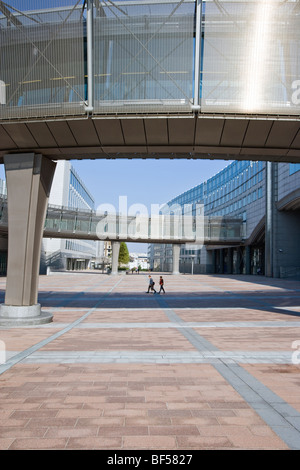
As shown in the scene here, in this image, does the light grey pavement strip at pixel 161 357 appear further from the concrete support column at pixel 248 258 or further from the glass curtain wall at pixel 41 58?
the concrete support column at pixel 248 258

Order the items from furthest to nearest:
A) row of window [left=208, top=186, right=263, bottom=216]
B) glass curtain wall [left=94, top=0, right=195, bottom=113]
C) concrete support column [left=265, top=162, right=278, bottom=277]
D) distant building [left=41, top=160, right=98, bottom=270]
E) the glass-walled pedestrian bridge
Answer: distant building [left=41, top=160, right=98, bottom=270] < row of window [left=208, top=186, right=263, bottom=216] < the glass-walled pedestrian bridge < concrete support column [left=265, top=162, right=278, bottom=277] < glass curtain wall [left=94, top=0, right=195, bottom=113]

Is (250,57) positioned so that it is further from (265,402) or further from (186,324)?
(265,402)

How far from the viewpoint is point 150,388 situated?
574cm

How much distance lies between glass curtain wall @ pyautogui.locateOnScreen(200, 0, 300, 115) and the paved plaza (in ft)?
22.1

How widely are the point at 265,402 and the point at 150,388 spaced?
177 centimetres

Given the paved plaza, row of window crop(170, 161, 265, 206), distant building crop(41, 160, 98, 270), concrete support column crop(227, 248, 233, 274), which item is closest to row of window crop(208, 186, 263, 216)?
row of window crop(170, 161, 265, 206)

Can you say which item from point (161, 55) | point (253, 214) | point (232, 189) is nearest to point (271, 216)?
point (253, 214)

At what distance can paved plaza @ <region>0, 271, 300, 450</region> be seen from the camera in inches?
161

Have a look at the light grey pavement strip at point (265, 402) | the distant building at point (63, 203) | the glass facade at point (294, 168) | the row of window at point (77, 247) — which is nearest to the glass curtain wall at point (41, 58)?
the light grey pavement strip at point (265, 402)

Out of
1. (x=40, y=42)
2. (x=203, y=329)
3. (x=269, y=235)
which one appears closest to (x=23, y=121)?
(x=40, y=42)

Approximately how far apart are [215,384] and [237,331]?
Result: 5.41m

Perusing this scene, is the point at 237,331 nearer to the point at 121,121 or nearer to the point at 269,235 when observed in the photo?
the point at 121,121

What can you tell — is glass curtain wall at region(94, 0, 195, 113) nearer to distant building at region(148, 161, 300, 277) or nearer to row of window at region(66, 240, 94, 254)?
distant building at region(148, 161, 300, 277)

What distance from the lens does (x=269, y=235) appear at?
4831 cm
